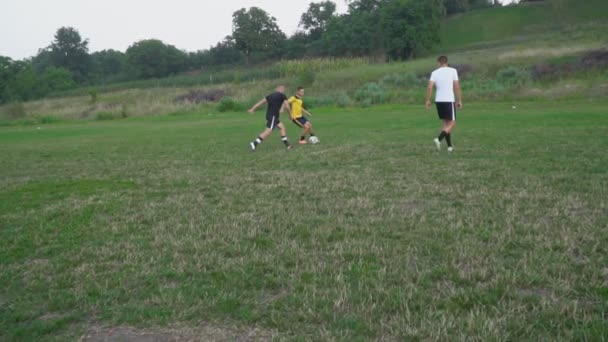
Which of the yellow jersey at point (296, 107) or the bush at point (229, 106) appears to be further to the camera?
the bush at point (229, 106)

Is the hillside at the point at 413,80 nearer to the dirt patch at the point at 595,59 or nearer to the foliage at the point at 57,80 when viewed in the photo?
the dirt patch at the point at 595,59

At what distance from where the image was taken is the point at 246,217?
6.07 metres

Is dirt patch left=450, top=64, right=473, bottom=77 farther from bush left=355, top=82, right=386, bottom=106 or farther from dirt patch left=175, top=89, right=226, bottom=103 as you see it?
dirt patch left=175, top=89, right=226, bottom=103

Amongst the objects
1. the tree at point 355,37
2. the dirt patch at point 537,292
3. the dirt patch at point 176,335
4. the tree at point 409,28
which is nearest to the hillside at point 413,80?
the tree at point 409,28

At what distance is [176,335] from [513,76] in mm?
41148

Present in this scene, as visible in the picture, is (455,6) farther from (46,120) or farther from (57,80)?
(46,120)

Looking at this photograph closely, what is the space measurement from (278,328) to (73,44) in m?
148

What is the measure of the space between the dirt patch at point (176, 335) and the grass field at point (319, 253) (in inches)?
0.6

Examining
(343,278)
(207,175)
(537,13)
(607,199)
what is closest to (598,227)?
(607,199)

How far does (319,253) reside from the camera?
4.52 meters

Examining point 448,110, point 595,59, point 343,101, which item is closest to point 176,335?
point 448,110

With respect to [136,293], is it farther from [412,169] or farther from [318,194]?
[412,169]

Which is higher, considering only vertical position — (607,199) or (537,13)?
(537,13)

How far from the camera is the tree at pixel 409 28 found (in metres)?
75.1
